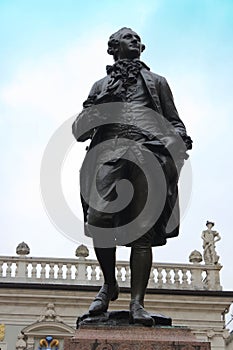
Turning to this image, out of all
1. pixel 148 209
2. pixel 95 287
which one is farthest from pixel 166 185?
pixel 95 287

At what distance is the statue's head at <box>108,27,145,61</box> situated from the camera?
5508 millimetres

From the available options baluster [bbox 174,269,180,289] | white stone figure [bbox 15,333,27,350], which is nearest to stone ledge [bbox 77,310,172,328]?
white stone figure [bbox 15,333,27,350]

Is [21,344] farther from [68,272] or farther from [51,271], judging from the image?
[68,272]

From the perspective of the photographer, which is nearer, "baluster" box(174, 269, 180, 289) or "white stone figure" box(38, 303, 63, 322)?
"white stone figure" box(38, 303, 63, 322)

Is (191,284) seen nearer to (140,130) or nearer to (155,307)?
(155,307)

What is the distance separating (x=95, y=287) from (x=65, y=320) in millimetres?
1350

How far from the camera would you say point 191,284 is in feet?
68.4

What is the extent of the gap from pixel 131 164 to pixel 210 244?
17319mm

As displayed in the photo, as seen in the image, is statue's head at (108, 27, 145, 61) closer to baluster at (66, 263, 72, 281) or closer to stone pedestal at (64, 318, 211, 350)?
stone pedestal at (64, 318, 211, 350)

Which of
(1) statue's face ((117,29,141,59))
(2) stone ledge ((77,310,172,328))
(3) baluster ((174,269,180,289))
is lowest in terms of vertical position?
(2) stone ledge ((77,310,172,328))

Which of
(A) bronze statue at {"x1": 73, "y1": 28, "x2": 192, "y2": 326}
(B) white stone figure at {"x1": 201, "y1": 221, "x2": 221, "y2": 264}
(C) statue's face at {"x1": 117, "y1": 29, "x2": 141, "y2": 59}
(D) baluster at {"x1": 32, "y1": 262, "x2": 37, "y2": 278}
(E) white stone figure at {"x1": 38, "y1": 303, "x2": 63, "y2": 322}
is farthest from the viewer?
(B) white stone figure at {"x1": 201, "y1": 221, "x2": 221, "y2": 264}

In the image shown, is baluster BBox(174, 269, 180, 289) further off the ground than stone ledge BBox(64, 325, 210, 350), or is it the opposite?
baluster BBox(174, 269, 180, 289)

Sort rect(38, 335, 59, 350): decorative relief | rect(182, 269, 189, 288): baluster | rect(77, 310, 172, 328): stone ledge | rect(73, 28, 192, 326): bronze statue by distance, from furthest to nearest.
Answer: rect(182, 269, 189, 288): baluster
rect(38, 335, 59, 350): decorative relief
rect(73, 28, 192, 326): bronze statue
rect(77, 310, 172, 328): stone ledge

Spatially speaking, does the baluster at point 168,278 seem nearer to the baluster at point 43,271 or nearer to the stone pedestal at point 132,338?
the baluster at point 43,271
